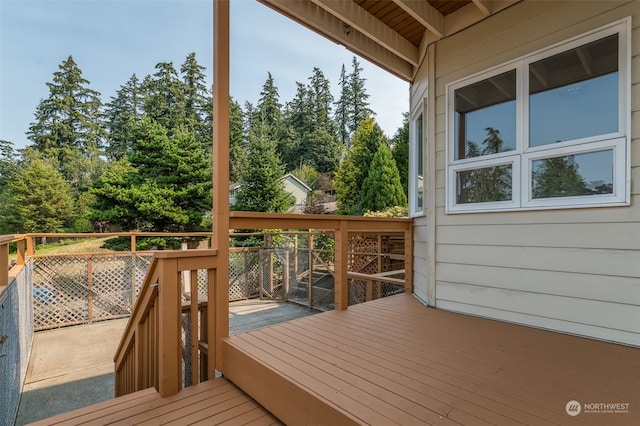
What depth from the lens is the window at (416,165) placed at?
389 cm

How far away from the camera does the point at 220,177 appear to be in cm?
212

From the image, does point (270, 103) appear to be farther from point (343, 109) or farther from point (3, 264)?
point (3, 264)

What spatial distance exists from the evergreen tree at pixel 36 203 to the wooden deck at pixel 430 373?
15748 mm

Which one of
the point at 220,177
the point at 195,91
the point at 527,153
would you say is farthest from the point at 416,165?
the point at 195,91

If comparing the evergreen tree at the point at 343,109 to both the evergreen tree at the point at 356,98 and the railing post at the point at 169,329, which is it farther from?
the railing post at the point at 169,329

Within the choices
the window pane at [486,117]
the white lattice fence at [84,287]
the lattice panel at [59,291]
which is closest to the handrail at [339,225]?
the window pane at [486,117]

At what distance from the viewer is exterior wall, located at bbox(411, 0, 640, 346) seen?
2064 mm

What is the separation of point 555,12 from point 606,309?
2270 mm

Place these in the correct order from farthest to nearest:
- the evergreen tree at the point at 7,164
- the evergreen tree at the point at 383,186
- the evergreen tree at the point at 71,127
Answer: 1. the evergreen tree at the point at 71,127
2. the evergreen tree at the point at 7,164
3. the evergreen tree at the point at 383,186

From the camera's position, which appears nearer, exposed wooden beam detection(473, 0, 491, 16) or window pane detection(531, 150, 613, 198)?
Result: window pane detection(531, 150, 613, 198)

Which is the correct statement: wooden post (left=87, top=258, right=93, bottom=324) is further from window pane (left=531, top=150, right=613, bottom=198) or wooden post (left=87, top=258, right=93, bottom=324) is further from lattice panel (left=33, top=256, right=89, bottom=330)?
window pane (left=531, top=150, right=613, bottom=198)

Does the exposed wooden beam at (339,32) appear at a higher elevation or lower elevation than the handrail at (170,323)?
higher

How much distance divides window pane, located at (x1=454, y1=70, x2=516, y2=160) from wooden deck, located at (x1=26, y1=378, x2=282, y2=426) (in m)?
2.76

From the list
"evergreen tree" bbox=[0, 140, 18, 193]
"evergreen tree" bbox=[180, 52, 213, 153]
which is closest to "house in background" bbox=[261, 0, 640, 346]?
"evergreen tree" bbox=[0, 140, 18, 193]
